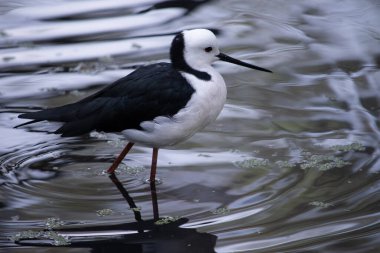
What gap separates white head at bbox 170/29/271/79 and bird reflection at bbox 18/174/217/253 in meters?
1.05

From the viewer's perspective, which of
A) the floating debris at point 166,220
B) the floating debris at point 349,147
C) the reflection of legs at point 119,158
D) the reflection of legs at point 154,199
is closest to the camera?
the floating debris at point 166,220

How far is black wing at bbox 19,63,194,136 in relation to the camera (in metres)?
5.44

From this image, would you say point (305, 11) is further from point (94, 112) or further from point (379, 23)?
point (94, 112)

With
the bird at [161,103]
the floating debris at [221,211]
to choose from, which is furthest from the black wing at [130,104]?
the floating debris at [221,211]

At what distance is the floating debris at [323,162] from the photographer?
5.82 meters

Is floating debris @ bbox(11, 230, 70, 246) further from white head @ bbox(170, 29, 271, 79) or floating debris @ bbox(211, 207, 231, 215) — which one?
white head @ bbox(170, 29, 271, 79)

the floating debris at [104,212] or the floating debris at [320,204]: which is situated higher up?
the floating debris at [104,212]

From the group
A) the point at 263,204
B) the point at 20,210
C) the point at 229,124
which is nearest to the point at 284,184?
the point at 263,204

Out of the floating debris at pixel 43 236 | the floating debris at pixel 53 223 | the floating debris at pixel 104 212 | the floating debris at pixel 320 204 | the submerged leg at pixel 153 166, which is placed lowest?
the floating debris at pixel 320 204

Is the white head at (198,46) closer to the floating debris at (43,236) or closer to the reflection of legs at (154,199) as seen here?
the reflection of legs at (154,199)

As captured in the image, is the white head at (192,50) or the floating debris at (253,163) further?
the floating debris at (253,163)

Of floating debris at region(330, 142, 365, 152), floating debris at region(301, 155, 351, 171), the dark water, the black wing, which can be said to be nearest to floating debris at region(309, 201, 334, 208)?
the dark water

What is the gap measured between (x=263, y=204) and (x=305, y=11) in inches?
180

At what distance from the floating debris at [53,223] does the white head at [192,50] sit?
1284 mm
